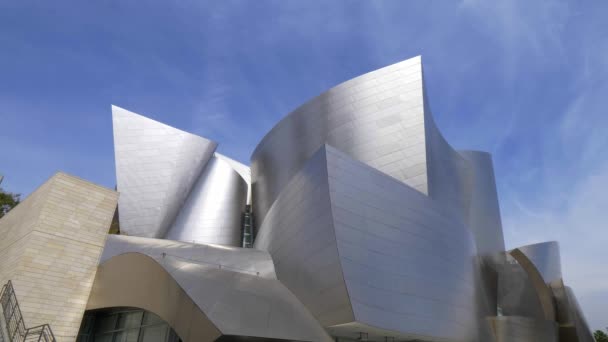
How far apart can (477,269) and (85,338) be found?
1426cm

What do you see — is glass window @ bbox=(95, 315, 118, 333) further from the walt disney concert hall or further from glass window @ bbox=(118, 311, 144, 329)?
glass window @ bbox=(118, 311, 144, 329)

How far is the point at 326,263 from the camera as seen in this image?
11789 mm

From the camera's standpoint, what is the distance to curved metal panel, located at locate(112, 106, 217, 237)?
2236cm

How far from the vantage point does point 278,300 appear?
10.4 meters

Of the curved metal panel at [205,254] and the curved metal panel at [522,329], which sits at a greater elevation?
the curved metal panel at [205,254]

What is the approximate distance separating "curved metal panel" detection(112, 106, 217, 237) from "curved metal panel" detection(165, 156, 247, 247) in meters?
0.51

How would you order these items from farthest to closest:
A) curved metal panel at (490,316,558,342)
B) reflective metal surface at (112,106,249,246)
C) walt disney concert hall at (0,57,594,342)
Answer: reflective metal surface at (112,106,249,246)
curved metal panel at (490,316,558,342)
walt disney concert hall at (0,57,594,342)

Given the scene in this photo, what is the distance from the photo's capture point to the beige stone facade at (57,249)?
11.2m

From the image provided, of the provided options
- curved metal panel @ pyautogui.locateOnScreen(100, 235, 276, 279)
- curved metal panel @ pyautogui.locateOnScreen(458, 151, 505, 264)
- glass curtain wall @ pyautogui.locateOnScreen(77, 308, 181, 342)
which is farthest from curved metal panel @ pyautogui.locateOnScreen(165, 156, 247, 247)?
curved metal panel @ pyautogui.locateOnScreen(458, 151, 505, 264)

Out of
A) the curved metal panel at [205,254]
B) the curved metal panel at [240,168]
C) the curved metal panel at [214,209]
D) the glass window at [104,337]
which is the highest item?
the curved metal panel at [240,168]

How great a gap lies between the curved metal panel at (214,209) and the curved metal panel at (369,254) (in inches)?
360

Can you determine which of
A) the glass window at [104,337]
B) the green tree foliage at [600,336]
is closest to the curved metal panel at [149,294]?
the glass window at [104,337]

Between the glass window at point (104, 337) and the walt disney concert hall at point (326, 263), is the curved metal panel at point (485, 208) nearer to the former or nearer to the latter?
the walt disney concert hall at point (326, 263)

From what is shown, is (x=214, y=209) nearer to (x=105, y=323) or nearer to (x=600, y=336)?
(x=105, y=323)
